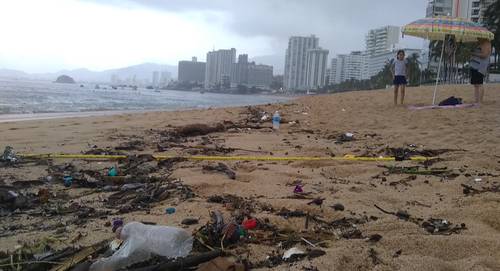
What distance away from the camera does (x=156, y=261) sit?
2.08m

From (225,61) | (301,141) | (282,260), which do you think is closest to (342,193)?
(282,260)

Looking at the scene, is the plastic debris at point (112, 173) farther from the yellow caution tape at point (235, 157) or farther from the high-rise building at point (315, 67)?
the high-rise building at point (315, 67)

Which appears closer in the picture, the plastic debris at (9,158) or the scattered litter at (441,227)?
the scattered litter at (441,227)

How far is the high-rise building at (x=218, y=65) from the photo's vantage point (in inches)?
5069

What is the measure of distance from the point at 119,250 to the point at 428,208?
2205mm

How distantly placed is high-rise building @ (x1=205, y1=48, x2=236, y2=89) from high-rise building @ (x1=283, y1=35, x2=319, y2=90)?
18.9 m

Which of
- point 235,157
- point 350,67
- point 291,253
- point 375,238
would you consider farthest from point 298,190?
point 350,67

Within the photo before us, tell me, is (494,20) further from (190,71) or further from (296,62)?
Result: (190,71)

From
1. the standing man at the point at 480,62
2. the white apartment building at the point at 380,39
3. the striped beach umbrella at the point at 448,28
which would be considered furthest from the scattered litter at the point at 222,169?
the white apartment building at the point at 380,39

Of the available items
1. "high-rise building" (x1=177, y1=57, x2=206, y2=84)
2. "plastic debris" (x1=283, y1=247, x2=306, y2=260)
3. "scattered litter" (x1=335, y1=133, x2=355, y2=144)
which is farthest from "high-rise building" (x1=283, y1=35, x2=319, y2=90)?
"plastic debris" (x1=283, y1=247, x2=306, y2=260)

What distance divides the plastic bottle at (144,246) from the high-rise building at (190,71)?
13364 centimetres

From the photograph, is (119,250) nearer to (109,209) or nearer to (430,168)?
(109,209)

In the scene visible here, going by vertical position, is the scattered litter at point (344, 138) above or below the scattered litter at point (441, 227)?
above

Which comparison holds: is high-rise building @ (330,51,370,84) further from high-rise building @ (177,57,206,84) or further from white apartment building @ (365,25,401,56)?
high-rise building @ (177,57,206,84)
